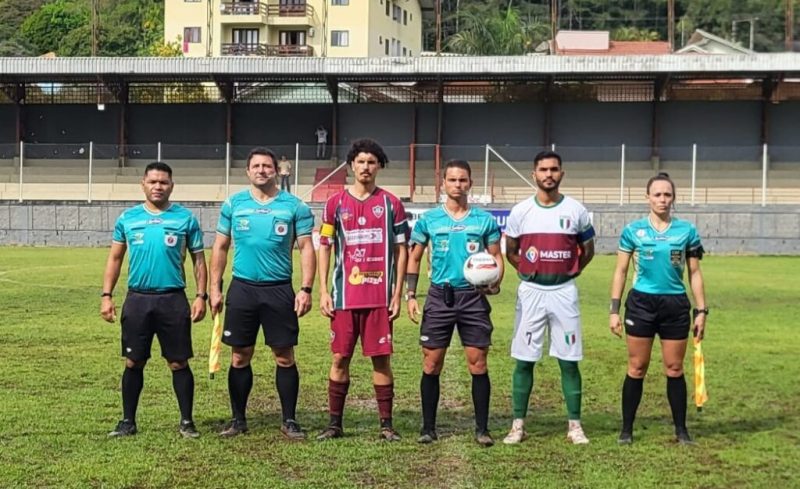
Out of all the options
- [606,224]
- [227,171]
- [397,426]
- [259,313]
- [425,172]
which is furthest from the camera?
[425,172]

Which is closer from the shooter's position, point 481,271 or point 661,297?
point 481,271

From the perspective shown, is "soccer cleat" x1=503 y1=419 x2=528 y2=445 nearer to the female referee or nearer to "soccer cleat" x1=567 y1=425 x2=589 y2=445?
"soccer cleat" x1=567 y1=425 x2=589 y2=445

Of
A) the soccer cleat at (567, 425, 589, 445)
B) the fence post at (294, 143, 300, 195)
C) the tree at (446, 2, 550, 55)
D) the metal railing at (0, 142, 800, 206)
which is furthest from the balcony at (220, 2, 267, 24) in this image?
the soccer cleat at (567, 425, 589, 445)

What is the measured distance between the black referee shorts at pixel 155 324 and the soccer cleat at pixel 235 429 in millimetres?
564

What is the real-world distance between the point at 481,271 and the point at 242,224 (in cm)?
161

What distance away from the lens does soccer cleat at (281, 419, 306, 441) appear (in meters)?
6.89

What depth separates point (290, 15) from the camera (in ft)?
227

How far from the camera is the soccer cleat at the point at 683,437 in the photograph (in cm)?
685

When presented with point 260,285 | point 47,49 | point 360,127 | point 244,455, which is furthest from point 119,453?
point 47,49

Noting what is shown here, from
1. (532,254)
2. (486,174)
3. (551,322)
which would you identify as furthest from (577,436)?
(486,174)

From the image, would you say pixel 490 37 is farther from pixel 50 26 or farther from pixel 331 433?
pixel 331 433

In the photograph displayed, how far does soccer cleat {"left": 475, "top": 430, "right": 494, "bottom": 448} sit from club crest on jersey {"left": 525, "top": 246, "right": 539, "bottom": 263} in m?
1.18

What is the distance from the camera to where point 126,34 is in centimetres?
7575

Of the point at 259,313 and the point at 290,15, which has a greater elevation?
the point at 290,15
